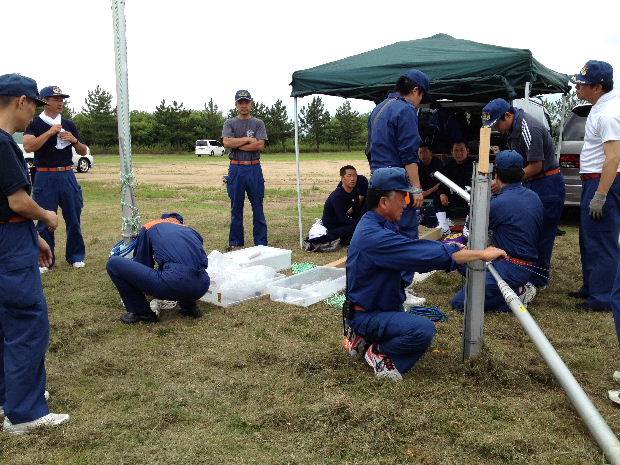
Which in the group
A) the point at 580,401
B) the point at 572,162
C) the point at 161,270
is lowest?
the point at 580,401

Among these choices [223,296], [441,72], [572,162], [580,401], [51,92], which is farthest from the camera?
[572,162]

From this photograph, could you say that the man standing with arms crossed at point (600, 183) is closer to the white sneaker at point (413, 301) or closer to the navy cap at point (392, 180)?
the white sneaker at point (413, 301)

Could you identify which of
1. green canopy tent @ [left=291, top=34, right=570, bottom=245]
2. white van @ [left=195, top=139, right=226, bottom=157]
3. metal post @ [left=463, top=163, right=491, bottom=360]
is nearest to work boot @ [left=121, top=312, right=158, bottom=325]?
metal post @ [left=463, top=163, right=491, bottom=360]

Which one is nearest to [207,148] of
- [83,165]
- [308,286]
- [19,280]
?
[83,165]

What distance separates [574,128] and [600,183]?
16.6 ft

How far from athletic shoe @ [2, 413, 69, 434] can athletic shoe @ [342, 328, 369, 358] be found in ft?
6.30

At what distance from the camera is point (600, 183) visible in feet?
15.9

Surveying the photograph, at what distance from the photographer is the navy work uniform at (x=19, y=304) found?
9.62ft

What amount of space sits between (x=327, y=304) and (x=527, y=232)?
6.39 ft

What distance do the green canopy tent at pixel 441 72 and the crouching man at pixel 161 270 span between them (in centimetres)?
333

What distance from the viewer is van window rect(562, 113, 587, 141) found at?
924 centimetres

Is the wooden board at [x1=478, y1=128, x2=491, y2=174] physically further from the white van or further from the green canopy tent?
the white van

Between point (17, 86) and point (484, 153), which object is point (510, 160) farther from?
point (17, 86)

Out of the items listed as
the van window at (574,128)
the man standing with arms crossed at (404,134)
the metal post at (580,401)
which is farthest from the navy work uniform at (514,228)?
the van window at (574,128)
